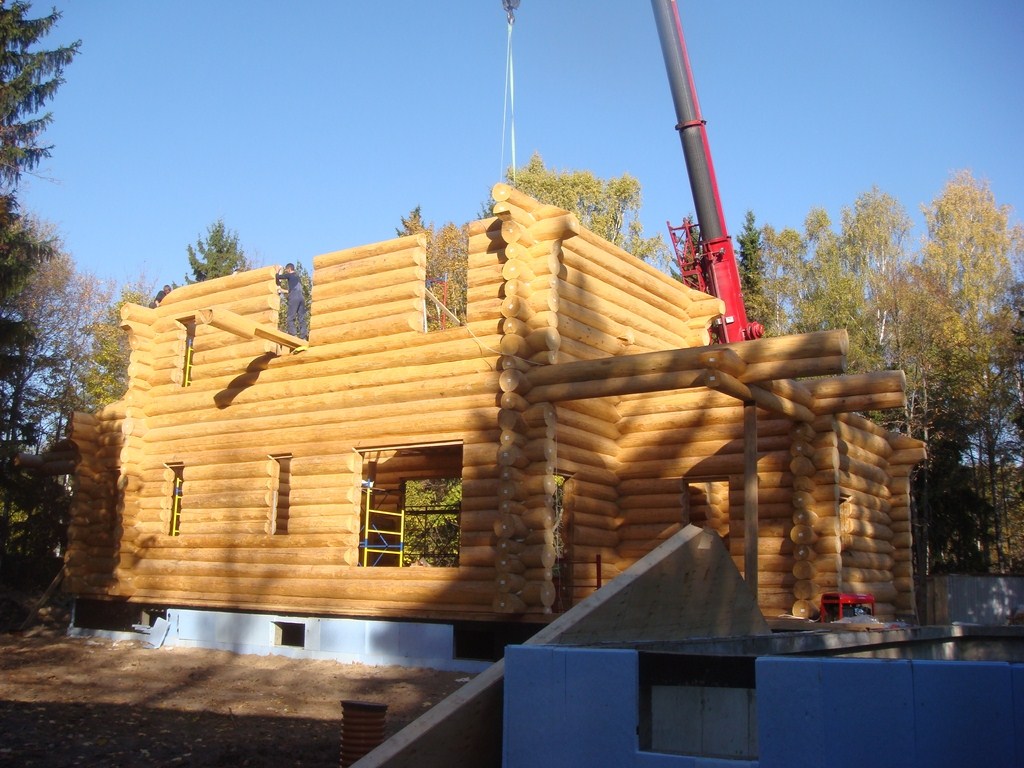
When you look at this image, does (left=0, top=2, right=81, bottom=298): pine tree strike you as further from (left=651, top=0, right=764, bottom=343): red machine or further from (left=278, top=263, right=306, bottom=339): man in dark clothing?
(left=651, top=0, right=764, bottom=343): red machine

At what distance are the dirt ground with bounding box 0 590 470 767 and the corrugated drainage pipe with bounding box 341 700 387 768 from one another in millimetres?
1211

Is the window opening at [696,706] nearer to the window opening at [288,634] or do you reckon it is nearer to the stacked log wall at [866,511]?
the stacked log wall at [866,511]

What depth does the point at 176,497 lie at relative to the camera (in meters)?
17.5

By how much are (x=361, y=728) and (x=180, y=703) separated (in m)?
4.75

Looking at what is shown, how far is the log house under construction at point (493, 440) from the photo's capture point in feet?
41.4

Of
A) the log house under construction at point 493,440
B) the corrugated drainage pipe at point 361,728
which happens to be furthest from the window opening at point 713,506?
the corrugated drainage pipe at point 361,728

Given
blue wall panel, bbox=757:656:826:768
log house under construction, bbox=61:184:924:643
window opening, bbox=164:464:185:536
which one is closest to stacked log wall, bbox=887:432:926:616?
log house under construction, bbox=61:184:924:643

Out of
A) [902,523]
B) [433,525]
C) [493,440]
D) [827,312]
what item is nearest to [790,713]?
[493,440]

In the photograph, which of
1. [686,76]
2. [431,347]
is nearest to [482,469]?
[431,347]

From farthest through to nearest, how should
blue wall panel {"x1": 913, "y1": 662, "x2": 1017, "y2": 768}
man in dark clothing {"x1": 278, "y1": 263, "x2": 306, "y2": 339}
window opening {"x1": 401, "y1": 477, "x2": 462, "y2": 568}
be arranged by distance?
window opening {"x1": 401, "y1": 477, "x2": 462, "y2": 568}, man in dark clothing {"x1": 278, "y1": 263, "x2": 306, "y2": 339}, blue wall panel {"x1": 913, "y1": 662, "x2": 1017, "y2": 768}

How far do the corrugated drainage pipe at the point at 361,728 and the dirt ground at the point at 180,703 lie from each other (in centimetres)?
121

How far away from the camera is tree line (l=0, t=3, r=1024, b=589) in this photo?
66.5 ft

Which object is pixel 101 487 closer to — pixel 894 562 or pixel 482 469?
pixel 482 469

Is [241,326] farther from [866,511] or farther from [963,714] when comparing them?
[963,714]
